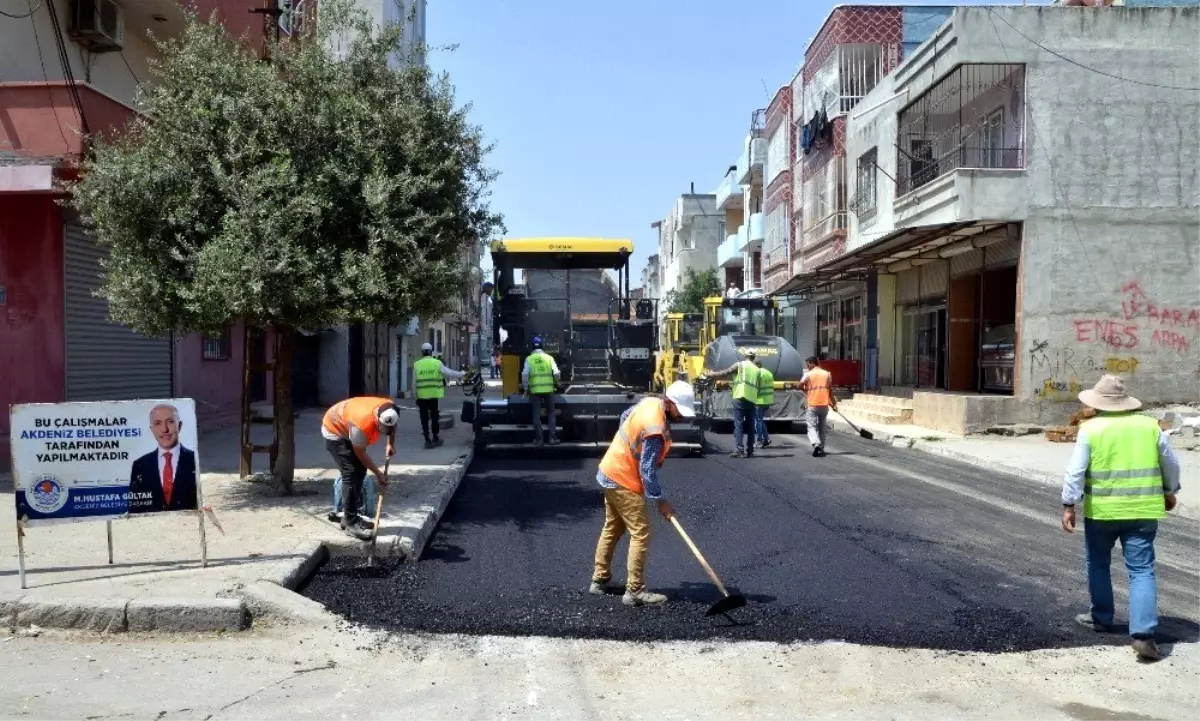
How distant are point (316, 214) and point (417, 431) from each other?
9832mm

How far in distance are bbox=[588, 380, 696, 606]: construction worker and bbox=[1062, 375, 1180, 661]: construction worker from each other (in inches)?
88.6

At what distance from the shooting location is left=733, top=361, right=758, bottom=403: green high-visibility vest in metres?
14.0

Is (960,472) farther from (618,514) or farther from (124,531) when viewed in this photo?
(124,531)

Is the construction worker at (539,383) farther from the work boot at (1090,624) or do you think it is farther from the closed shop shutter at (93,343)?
the work boot at (1090,624)

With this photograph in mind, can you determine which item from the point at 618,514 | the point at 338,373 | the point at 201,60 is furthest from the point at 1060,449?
the point at 338,373

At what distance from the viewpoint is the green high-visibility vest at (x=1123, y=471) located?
5.40 m

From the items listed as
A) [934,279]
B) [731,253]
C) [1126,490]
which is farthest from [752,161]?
[1126,490]

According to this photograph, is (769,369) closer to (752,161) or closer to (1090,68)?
(1090,68)

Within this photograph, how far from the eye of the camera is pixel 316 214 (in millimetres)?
7977

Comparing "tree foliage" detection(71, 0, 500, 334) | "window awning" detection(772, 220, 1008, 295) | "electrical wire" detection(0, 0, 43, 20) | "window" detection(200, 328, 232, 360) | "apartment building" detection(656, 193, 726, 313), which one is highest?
"apartment building" detection(656, 193, 726, 313)

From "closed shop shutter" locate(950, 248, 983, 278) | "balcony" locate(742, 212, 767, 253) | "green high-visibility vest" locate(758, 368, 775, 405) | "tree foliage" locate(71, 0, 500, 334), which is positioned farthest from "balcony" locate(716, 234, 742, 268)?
"tree foliage" locate(71, 0, 500, 334)

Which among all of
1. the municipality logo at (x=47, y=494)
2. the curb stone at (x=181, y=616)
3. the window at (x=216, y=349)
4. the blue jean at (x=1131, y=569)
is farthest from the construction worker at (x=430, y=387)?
the blue jean at (x=1131, y=569)

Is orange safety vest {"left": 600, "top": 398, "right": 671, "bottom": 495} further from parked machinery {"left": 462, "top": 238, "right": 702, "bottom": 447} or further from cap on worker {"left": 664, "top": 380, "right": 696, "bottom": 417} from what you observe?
parked machinery {"left": 462, "top": 238, "right": 702, "bottom": 447}

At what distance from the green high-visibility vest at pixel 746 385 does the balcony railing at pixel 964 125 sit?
23.8ft
